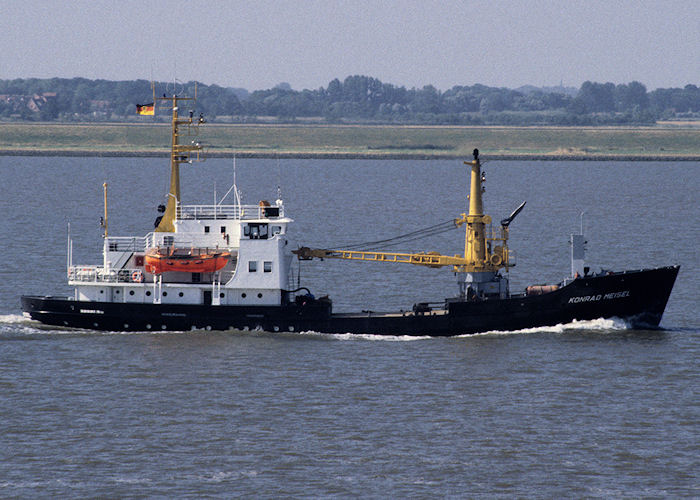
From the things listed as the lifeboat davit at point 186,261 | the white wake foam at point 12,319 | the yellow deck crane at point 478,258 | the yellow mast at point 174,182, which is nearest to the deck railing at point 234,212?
the yellow mast at point 174,182

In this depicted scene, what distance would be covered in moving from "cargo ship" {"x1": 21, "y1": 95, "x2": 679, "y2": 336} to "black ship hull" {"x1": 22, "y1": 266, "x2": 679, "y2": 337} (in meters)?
0.04

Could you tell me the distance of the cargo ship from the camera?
5119cm

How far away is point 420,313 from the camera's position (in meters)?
51.7

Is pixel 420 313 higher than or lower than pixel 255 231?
lower

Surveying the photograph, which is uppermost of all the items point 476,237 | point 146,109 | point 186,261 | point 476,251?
point 146,109

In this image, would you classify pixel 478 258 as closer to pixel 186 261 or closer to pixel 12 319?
pixel 186 261

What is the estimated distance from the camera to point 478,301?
167 ft

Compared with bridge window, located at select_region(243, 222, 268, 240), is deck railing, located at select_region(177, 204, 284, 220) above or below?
above

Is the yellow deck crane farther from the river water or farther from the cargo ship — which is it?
the river water

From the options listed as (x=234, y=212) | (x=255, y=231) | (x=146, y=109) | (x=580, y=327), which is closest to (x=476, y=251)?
(x=580, y=327)

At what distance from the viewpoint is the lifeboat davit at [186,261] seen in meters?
51.8

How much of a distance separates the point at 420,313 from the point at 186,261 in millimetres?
10463

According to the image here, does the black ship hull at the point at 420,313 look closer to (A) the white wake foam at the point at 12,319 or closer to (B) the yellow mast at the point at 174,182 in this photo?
(A) the white wake foam at the point at 12,319

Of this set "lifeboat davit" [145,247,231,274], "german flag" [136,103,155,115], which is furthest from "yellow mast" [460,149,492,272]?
"german flag" [136,103,155,115]
